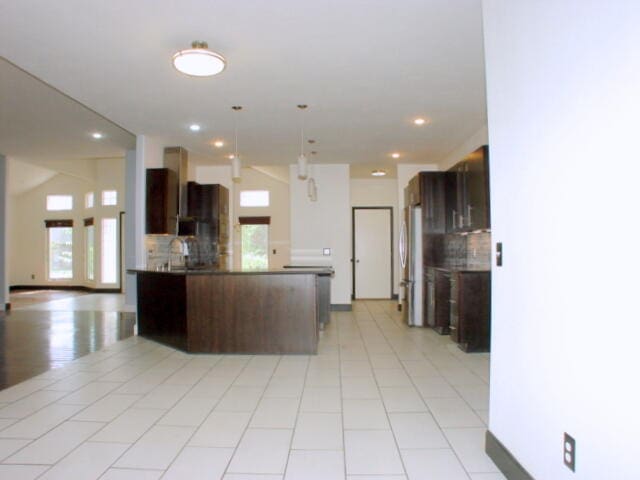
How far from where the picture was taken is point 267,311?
171 inches

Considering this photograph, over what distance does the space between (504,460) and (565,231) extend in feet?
3.91

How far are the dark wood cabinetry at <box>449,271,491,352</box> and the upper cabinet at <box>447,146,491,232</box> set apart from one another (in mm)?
602

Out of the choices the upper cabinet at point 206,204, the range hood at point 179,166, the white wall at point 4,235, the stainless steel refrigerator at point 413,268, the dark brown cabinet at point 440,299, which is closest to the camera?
the dark brown cabinet at point 440,299

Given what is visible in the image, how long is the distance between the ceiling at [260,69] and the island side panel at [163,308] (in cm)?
195

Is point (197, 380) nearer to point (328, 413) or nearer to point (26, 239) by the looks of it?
point (328, 413)

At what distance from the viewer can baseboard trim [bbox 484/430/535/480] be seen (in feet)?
6.17

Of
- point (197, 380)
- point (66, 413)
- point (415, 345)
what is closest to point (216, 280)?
point (197, 380)

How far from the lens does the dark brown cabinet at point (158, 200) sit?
570cm

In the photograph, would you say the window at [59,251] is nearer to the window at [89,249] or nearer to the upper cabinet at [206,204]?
the window at [89,249]

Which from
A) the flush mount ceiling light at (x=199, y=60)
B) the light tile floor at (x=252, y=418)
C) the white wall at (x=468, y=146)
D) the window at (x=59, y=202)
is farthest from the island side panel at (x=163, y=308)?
the window at (x=59, y=202)

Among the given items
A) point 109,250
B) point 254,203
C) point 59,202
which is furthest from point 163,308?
point 59,202

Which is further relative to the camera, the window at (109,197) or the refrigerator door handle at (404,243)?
the window at (109,197)

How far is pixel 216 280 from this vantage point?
4.36 m

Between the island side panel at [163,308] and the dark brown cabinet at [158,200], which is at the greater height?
the dark brown cabinet at [158,200]
